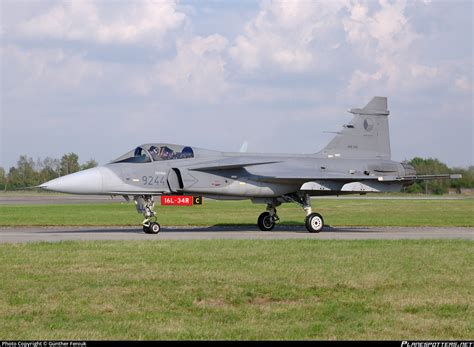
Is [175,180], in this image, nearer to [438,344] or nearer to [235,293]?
[235,293]

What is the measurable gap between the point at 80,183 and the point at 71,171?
7479cm

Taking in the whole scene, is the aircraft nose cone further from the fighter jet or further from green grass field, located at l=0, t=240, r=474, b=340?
green grass field, located at l=0, t=240, r=474, b=340

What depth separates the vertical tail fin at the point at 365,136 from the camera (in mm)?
25547

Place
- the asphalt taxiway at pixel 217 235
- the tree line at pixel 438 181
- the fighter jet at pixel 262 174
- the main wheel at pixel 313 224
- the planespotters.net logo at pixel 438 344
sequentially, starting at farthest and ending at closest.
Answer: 1. the tree line at pixel 438 181
2. the main wheel at pixel 313 224
3. the fighter jet at pixel 262 174
4. the asphalt taxiway at pixel 217 235
5. the planespotters.net logo at pixel 438 344

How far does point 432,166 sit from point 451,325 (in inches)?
3169

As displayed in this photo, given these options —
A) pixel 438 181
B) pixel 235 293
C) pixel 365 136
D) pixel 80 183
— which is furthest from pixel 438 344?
pixel 438 181

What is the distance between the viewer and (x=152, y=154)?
21.7 meters

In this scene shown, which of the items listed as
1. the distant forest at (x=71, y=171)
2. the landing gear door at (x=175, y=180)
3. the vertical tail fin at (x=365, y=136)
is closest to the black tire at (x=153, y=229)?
the landing gear door at (x=175, y=180)

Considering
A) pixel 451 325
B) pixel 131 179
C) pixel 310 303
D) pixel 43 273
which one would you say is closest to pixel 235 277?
pixel 310 303

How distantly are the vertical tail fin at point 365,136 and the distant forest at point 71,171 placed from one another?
163ft

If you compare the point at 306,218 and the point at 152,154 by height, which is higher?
the point at 152,154

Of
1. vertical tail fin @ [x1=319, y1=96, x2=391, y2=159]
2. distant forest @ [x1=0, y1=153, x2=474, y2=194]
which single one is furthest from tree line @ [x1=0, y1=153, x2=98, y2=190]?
vertical tail fin @ [x1=319, y1=96, x2=391, y2=159]

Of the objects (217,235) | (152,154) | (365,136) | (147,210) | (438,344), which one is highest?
(365,136)

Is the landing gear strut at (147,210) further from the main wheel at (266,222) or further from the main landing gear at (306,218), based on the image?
the main landing gear at (306,218)
